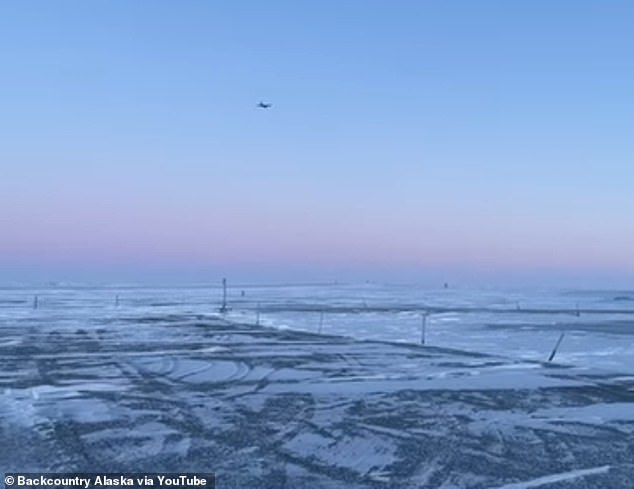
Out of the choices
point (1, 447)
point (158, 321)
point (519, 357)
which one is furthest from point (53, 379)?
point (158, 321)

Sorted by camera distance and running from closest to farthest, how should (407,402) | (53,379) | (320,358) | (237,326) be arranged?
(407,402), (53,379), (320,358), (237,326)

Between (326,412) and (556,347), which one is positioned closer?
(326,412)

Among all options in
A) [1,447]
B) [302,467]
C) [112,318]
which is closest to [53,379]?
[1,447]

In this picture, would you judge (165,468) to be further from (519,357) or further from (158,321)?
(158,321)

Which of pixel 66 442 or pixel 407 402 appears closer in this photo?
pixel 66 442

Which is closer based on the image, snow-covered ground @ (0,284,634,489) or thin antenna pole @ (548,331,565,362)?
snow-covered ground @ (0,284,634,489)

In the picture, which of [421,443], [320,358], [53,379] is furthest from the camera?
[320,358]

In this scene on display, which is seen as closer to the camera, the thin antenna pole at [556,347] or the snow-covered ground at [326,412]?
the snow-covered ground at [326,412]
